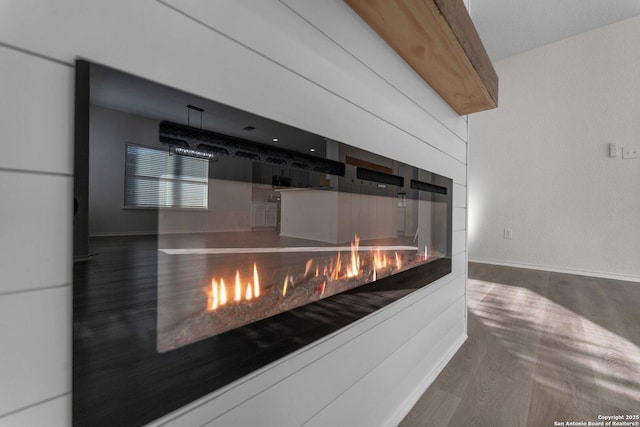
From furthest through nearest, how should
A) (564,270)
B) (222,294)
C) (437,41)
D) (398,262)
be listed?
(564,270), (398,262), (437,41), (222,294)

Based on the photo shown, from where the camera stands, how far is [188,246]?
0.49m

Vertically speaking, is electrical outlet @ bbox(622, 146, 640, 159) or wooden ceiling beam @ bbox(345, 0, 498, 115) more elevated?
electrical outlet @ bbox(622, 146, 640, 159)

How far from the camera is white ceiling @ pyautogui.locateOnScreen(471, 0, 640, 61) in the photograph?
2.80m

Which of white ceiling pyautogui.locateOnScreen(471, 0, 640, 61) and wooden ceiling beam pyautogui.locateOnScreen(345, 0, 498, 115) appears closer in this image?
wooden ceiling beam pyautogui.locateOnScreen(345, 0, 498, 115)

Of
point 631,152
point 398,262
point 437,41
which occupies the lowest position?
point 398,262

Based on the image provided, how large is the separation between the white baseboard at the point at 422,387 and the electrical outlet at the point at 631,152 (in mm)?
2994

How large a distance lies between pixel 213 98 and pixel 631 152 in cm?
417

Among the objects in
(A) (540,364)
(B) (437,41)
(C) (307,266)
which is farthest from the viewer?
(A) (540,364)

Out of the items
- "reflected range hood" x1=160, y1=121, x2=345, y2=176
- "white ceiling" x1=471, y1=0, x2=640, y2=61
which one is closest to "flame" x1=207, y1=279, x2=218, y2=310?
"reflected range hood" x1=160, y1=121, x2=345, y2=176

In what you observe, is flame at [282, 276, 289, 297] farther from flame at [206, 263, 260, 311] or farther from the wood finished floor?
the wood finished floor

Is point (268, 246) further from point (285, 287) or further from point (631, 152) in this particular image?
point (631, 152)

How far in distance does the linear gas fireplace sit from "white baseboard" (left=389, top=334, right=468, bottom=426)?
0.50 m

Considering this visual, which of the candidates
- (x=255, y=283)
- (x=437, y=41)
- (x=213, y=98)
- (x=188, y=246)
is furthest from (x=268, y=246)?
(x=437, y=41)

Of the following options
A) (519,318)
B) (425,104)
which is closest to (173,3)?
(425,104)
